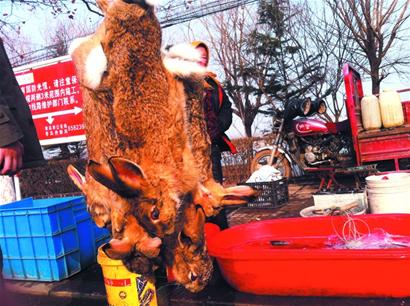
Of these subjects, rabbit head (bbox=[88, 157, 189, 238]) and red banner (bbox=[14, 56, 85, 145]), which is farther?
red banner (bbox=[14, 56, 85, 145])

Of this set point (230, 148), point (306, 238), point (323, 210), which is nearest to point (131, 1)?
point (230, 148)

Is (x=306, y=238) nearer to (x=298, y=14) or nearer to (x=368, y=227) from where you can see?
(x=368, y=227)

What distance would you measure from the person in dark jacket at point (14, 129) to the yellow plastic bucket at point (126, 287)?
1387mm

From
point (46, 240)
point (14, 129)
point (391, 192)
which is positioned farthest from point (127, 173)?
point (46, 240)

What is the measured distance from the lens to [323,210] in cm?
415

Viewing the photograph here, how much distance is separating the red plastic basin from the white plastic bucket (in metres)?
0.47

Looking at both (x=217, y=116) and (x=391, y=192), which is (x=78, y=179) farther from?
(x=391, y=192)

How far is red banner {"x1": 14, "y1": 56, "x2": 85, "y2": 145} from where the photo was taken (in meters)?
6.08

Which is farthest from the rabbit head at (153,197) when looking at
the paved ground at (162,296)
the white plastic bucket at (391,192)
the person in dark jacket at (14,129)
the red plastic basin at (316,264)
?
the white plastic bucket at (391,192)

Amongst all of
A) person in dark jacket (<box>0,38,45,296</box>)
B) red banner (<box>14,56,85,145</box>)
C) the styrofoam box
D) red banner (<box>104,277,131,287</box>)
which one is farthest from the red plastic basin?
red banner (<box>14,56,85,145</box>)

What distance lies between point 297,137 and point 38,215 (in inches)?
183

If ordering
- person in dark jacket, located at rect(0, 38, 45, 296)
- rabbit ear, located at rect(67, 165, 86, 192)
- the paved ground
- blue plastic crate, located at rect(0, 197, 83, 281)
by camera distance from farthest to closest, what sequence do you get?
blue plastic crate, located at rect(0, 197, 83, 281), the paved ground, person in dark jacket, located at rect(0, 38, 45, 296), rabbit ear, located at rect(67, 165, 86, 192)

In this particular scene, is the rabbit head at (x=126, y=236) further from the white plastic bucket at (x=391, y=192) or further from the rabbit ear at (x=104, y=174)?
the white plastic bucket at (x=391, y=192)

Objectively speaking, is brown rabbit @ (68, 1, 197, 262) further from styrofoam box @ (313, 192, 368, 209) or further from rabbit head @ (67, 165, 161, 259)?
styrofoam box @ (313, 192, 368, 209)
